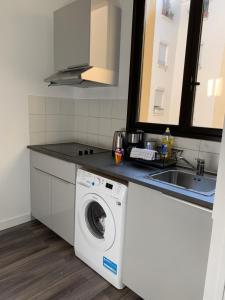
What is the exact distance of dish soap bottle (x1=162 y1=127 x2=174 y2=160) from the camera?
1.79m

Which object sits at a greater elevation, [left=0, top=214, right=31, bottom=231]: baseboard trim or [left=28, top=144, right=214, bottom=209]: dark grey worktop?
[left=28, top=144, right=214, bottom=209]: dark grey worktop

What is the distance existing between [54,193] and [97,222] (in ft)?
1.72

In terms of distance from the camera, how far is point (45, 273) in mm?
1729

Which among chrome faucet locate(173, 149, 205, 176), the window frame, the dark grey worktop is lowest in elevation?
the dark grey worktop

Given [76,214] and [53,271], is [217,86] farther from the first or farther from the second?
[53,271]

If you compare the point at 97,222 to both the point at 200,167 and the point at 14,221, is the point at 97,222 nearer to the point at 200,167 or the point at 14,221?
the point at 200,167

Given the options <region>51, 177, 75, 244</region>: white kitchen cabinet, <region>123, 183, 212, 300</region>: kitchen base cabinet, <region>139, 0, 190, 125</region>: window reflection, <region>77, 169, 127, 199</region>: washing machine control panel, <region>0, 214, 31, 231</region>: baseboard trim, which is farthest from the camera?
<region>0, 214, 31, 231</region>: baseboard trim

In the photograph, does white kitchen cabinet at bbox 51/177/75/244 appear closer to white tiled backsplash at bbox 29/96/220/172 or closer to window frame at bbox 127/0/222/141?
white tiled backsplash at bbox 29/96/220/172

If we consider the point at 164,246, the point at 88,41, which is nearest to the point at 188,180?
the point at 164,246

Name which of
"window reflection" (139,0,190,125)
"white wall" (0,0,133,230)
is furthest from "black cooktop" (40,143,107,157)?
"window reflection" (139,0,190,125)

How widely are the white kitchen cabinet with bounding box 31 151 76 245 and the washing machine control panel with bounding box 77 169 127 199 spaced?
136 mm

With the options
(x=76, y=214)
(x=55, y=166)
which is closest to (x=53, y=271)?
(x=76, y=214)

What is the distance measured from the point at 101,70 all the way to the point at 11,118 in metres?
1.01

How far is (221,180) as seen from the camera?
536mm
